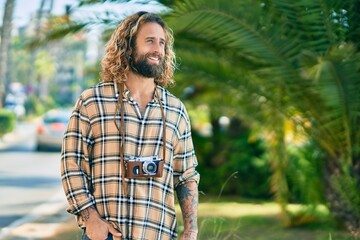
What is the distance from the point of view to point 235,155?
564 inches

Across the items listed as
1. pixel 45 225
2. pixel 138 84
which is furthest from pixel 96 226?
pixel 45 225

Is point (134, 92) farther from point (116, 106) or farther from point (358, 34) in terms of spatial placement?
point (358, 34)

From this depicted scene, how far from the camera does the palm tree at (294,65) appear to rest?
785 centimetres

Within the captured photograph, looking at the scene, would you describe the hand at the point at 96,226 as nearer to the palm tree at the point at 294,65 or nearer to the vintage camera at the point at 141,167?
the vintage camera at the point at 141,167

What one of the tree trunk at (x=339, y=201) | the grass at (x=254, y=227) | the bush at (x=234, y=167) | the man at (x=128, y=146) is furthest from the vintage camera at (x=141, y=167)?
the bush at (x=234, y=167)

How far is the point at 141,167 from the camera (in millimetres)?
3303

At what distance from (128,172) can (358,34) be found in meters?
5.58

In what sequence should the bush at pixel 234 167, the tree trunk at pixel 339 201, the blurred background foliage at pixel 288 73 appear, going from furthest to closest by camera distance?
the bush at pixel 234 167, the tree trunk at pixel 339 201, the blurred background foliage at pixel 288 73

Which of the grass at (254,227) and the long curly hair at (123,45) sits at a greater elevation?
the long curly hair at (123,45)

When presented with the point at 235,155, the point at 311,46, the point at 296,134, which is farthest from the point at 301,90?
the point at 235,155

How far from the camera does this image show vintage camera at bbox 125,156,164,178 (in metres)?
3.31

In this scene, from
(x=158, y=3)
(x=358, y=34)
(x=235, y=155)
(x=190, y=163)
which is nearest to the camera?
(x=190, y=163)

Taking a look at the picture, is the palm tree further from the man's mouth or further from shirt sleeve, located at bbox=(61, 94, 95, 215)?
shirt sleeve, located at bbox=(61, 94, 95, 215)

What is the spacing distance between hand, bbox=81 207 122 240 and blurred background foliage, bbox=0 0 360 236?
399cm
